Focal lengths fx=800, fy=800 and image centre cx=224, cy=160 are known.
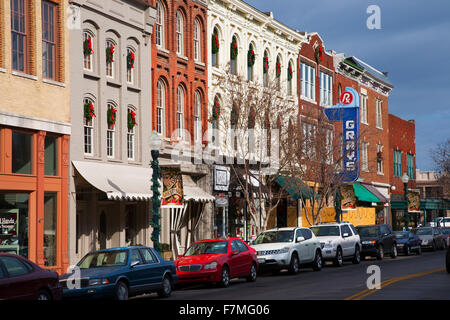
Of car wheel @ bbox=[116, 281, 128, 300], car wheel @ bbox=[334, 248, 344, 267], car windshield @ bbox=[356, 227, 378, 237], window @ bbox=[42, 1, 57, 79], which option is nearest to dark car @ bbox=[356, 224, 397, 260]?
car windshield @ bbox=[356, 227, 378, 237]

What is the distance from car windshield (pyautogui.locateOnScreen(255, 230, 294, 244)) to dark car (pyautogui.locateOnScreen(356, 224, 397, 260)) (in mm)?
9486

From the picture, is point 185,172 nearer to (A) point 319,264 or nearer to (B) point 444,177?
(A) point 319,264

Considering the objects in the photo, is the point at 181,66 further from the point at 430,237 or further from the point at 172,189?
the point at 430,237

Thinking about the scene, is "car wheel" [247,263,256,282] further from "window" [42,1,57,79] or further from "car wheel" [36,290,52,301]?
"car wheel" [36,290,52,301]

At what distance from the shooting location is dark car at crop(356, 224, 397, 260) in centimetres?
3738

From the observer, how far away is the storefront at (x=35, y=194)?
81.0ft

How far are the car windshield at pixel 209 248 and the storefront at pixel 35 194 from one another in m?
4.72

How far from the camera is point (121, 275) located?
1883 centimetres

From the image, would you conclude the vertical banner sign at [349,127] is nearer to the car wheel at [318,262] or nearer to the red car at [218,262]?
the car wheel at [318,262]

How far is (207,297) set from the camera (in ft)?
66.8

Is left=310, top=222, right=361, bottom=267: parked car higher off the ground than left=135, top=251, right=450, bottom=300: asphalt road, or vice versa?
left=310, top=222, right=361, bottom=267: parked car

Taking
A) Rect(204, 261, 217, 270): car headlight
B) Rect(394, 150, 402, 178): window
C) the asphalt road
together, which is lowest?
the asphalt road

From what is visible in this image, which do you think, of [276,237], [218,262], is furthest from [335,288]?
[276,237]
